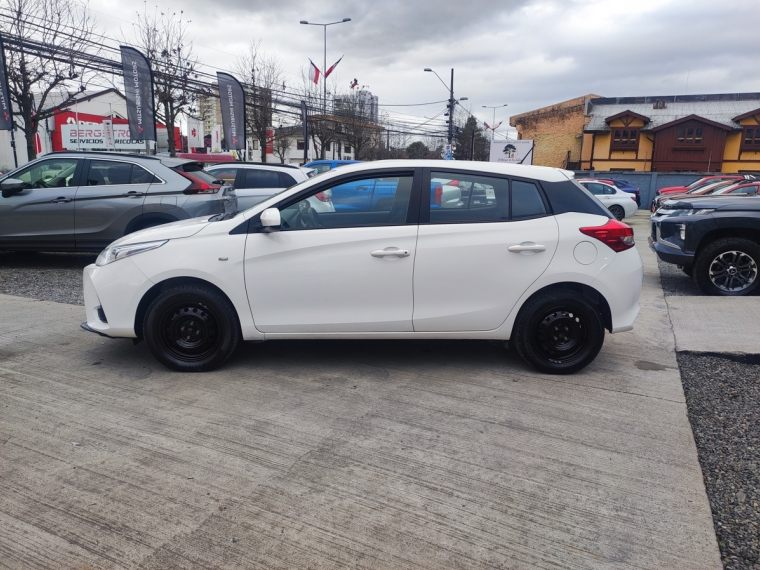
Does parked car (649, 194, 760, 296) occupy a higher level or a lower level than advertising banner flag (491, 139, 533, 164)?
lower

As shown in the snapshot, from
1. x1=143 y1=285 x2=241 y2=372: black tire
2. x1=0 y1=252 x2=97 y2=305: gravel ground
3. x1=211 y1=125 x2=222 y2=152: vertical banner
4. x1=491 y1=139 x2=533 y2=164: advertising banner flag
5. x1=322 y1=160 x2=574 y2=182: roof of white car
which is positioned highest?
x1=211 y1=125 x2=222 y2=152: vertical banner

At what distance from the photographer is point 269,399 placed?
4.04 m

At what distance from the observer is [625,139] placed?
41.7 metres

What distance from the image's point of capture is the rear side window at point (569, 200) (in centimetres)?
444

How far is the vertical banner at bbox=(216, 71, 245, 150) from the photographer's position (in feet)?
76.7

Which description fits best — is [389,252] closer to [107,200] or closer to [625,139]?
[107,200]

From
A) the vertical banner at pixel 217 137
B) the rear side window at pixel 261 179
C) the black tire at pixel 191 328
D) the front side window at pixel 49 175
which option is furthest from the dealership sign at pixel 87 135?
the black tire at pixel 191 328

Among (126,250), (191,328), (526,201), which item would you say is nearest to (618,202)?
(526,201)

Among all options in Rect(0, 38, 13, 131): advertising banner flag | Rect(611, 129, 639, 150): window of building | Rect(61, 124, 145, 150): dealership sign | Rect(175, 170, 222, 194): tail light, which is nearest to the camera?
Rect(175, 170, 222, 194): tail light

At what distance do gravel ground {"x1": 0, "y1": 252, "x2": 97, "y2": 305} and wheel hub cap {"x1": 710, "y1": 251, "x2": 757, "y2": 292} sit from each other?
786 cm

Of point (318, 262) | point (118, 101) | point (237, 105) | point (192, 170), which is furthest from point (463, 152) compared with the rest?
point (318, 262)

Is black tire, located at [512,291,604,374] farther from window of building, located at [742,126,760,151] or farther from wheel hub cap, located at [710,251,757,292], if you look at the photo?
window of building, located at [742,126,760,151]

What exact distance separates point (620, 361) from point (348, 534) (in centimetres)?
323

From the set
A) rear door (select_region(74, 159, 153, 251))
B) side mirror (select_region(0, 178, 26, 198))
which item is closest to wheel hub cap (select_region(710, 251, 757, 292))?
rear door (select_region(74, 159, 153, 251))
